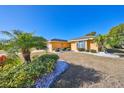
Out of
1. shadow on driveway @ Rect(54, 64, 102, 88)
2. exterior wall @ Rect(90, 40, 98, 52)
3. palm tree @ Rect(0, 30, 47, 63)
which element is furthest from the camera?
exterior wall @ Rect(90, 40, 98, 52)

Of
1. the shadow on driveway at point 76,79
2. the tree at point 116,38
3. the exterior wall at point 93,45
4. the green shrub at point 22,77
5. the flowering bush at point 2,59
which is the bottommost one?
the shadow on driveway at point 76,79

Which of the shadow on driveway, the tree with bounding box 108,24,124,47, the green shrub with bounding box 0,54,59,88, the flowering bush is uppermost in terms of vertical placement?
the tree with bounding box 108,24,124,47

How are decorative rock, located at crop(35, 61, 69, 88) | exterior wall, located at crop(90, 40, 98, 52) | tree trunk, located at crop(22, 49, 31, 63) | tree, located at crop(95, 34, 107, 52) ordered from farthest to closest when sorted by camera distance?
exterior wall, located at crop(90, 40, 98, 52), tree, located at crop(95, 34, 107, 52), tree trunk, located at crop(22, 49, 31, 63), decorative rock, located at crop(35, 61, 69, 88)

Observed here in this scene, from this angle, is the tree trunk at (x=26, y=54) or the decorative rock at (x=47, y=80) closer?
the decorative rock at (x=47, y=80)

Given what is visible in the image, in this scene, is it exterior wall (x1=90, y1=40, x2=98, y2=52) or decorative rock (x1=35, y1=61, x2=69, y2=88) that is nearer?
decorative rock (x1=35, y1=61, x2=69, y2=88)

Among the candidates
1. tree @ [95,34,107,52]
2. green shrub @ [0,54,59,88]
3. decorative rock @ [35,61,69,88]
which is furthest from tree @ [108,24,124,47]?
green shrub @ [0,54,59,88]

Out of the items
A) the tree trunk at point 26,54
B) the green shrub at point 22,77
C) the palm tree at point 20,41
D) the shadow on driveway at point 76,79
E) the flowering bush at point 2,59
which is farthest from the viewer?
the flowering bush at point 2,59

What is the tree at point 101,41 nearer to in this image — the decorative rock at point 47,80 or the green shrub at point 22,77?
the decorative rock at point 47,80

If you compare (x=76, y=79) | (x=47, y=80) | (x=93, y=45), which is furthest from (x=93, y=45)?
(x=47, y=80)

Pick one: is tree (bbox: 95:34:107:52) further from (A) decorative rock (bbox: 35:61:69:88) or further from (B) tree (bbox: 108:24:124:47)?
(A) decorative rock (bbox: 35:61:69:88)

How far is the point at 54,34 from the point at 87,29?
225cm

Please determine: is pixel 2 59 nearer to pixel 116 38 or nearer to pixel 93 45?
pixel 93 45

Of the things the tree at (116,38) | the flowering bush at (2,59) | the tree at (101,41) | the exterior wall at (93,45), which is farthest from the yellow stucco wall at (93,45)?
the flowering bush at (2,59)
